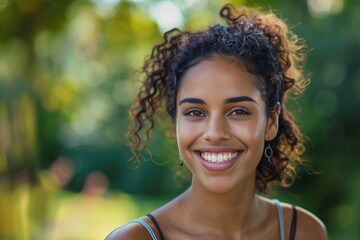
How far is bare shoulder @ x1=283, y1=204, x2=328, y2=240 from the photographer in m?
3.11

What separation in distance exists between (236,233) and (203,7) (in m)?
3.84

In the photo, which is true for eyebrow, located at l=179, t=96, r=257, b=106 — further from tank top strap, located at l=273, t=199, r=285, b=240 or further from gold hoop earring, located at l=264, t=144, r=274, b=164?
tank top strap, located at l=273, t=199, r=285, b=240

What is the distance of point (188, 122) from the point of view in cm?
271

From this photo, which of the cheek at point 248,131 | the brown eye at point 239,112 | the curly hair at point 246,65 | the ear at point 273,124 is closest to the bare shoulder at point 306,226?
the curly hair at point 246,65

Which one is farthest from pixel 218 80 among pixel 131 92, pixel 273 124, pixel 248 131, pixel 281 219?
pixel 131 92

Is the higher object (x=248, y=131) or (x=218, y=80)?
(x=218, y=80)

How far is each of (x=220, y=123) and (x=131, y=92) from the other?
278cm

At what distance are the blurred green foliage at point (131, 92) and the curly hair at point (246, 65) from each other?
0.31 meters

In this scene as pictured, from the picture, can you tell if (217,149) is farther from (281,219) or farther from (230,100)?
(281,219)

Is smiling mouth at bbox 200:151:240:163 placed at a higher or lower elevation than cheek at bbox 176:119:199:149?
lower

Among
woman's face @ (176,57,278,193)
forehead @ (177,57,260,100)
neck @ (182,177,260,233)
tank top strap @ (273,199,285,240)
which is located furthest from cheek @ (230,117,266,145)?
tank top strap @ (273,199,285,240)

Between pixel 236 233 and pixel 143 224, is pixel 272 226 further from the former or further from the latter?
pixel 143 224

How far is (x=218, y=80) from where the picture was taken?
2.67 metres

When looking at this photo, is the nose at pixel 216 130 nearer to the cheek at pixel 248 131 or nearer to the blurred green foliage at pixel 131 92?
the cheek at pixel 248 131
